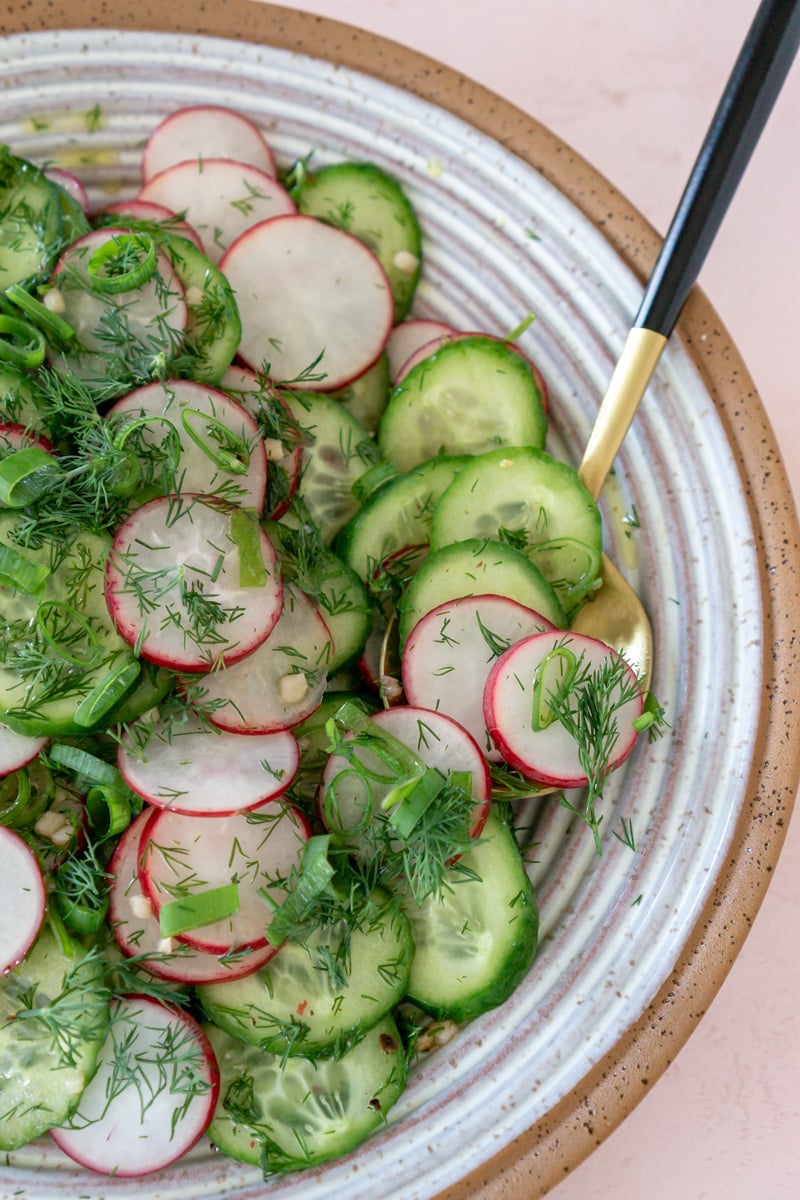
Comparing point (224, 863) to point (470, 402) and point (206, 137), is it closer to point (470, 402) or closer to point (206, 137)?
point (470, 402)

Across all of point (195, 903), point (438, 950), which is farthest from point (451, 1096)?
point (195, 903)

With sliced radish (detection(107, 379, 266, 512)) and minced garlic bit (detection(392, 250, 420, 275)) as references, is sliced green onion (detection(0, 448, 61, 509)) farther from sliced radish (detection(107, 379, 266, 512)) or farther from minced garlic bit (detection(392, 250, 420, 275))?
minced garlic bit (detection(392, 250, 420, 275))

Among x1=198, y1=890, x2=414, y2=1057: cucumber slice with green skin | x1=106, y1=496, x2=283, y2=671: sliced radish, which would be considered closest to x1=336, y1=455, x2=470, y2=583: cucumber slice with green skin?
x1=106, y1=496, x2=283, y2=671: sliced radish

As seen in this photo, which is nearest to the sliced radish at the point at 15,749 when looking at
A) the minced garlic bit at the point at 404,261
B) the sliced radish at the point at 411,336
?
the sliced radish at the point at 411,336

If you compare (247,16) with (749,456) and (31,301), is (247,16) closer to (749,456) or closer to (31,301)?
(31,301)

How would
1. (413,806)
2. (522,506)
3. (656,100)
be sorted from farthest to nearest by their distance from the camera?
(656,100) → (522,506) → (413,806)

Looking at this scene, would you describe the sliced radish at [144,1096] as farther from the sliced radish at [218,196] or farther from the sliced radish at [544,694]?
the sliced radish at [218,196]

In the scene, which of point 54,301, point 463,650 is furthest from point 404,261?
point 463,650
